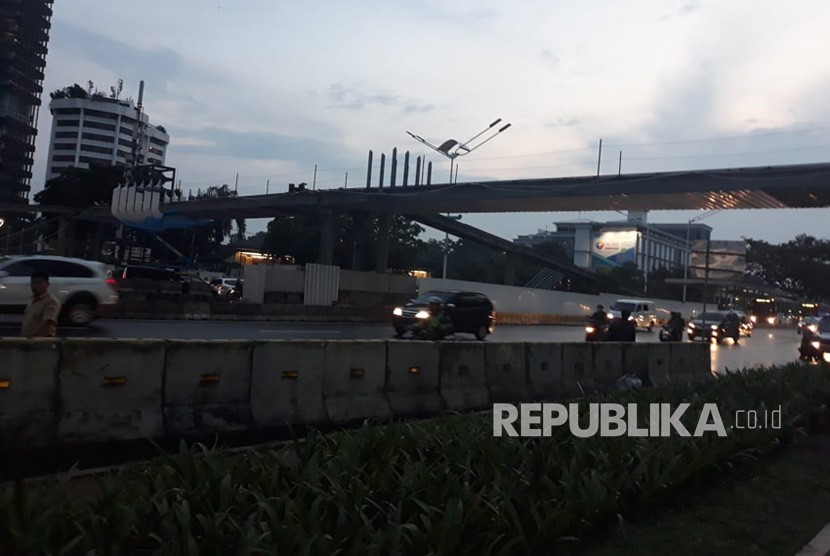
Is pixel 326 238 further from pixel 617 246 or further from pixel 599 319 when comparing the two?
pixel 617 246

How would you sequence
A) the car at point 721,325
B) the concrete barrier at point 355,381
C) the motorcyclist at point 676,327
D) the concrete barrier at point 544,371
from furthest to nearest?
1. the car at point 721,325
2. the motorcyclist at point 676,327
3. the concrete barrier at point 544,371
4. the concrete barrier at point 355,381

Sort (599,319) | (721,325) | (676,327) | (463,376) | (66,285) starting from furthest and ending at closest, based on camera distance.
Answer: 1. (721,325)
2. (676,327)
3. (599,319)
4. (66,285)
5. (463,376)

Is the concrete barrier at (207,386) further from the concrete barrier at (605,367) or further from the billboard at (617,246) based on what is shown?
the billboard at (617,246)

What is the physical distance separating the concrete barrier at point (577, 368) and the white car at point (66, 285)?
12301 millimetres

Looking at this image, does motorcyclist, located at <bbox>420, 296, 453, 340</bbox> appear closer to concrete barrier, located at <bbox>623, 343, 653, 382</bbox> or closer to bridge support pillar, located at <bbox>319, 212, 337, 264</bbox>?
concrete barrier, located at <bbox>623, 343, 653, 382</bbox>

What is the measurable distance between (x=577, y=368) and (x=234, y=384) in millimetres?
7445

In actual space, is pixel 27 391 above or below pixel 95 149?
below

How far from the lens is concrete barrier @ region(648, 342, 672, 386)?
16547 millimetres

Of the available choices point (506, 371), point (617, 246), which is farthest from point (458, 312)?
point (617, 246)

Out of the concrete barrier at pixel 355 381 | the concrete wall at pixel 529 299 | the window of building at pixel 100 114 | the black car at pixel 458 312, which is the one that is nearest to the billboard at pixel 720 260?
the black car at pixel 458 312

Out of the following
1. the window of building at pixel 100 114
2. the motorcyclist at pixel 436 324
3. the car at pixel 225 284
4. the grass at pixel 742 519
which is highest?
the window of building at pixel 100 114

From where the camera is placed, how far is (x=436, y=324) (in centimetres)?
2312

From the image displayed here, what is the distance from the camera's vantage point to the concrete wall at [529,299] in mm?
44588

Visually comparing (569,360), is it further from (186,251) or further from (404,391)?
(186,251)
